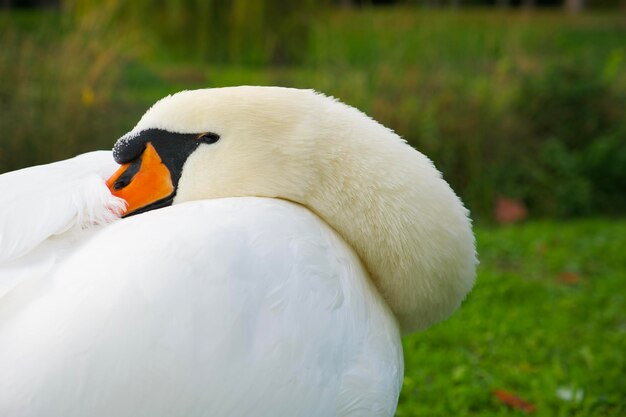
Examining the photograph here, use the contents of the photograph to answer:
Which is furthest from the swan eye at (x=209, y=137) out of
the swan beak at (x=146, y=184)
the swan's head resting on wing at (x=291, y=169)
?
the swan beak at (x=146, y=184)

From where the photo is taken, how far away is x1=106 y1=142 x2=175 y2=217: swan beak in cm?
211

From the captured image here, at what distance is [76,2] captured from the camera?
1262cm

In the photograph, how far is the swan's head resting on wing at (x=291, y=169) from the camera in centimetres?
211

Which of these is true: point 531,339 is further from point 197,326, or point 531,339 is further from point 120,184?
point 197,326

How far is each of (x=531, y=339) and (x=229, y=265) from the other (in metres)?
2.78

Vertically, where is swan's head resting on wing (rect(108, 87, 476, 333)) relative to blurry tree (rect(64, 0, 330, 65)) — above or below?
above

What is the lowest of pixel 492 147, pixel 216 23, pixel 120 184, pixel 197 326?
pixel 216 23

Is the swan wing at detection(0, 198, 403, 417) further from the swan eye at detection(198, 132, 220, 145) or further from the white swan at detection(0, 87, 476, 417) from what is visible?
the swan eye at detection(198, 132, 220, 145)

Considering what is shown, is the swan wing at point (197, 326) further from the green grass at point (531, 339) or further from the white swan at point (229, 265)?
the green grass at point (531, 339)

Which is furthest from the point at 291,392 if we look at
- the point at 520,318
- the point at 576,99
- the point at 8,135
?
the point at 576,99

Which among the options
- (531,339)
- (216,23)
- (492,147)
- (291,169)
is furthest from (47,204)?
(216,23)

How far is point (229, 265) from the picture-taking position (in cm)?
183

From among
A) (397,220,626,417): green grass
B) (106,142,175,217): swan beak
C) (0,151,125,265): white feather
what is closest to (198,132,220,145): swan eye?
(106,142,175,217): swan beak

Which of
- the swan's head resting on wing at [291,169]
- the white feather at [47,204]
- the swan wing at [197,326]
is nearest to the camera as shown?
the swan wing at [197,326]
